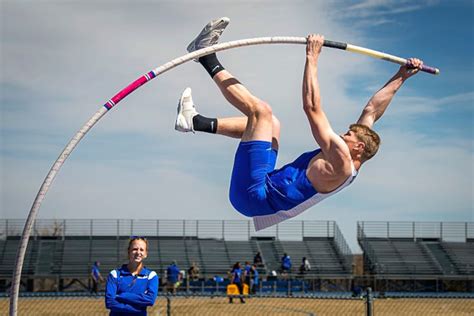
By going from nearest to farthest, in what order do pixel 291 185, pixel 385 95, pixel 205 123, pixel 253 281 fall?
pixel 291 185
pixel 205 123
pixel 385 95
pixel 253 281

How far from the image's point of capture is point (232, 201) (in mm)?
7496

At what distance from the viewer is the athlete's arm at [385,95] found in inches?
316

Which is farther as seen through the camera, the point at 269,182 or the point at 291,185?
the point at 269,182

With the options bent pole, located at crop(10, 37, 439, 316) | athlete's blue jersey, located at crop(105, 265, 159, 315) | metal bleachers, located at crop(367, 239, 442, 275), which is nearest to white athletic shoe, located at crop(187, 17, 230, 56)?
bent pole, located at crop(10, 37, 439, 316)

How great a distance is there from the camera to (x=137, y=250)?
729cm

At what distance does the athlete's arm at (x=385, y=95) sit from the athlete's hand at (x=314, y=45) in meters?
1.10

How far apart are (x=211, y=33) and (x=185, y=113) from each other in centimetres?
85

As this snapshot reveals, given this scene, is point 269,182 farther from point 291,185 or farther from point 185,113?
point 185,113

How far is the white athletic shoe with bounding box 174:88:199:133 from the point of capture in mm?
8008

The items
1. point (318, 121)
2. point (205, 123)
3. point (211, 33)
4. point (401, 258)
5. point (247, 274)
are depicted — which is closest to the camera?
point (318, 121)

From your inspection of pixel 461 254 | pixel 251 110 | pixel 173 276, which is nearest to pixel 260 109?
pixel 251 110

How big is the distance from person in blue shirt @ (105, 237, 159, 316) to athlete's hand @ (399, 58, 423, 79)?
3153 mm

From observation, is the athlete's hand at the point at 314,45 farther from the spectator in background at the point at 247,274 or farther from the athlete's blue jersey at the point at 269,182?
the spectator in background at the point at 247,274

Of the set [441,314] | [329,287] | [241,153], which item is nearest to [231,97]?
[241,153]
